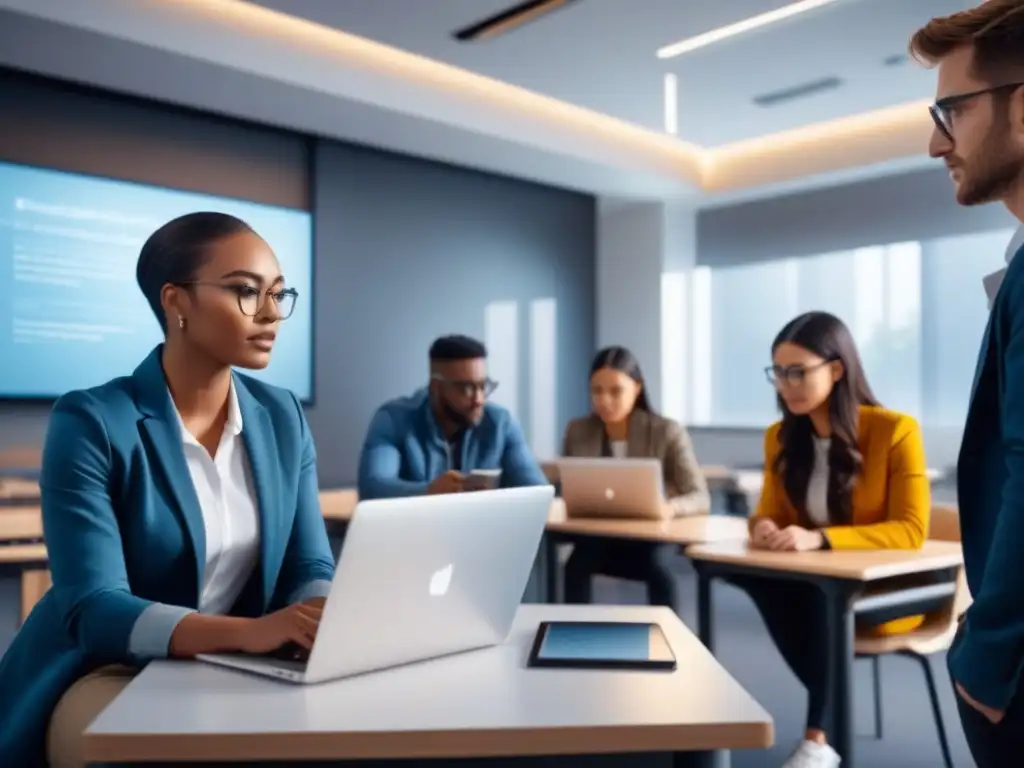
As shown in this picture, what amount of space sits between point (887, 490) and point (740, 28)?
257cm

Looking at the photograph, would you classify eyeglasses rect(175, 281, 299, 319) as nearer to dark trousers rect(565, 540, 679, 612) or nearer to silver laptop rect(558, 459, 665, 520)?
silver laptop rect(558, 459, 665, 520)

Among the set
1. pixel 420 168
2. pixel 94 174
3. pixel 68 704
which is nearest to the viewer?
pixel 68 704

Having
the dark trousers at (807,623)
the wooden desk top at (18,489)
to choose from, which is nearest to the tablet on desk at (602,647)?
the dark trousers at (807,623)

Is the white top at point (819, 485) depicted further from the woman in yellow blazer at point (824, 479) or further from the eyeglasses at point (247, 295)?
the eyeglasses at point (247, 295)

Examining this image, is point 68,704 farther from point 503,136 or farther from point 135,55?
point 503,136

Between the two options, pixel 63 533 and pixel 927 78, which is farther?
pixel 927 78

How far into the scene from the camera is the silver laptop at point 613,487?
3.25m

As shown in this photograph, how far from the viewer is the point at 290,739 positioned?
97cm

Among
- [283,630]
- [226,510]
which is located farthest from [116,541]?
[283,630]

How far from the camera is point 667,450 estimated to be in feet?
12.6

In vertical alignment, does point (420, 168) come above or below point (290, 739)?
above

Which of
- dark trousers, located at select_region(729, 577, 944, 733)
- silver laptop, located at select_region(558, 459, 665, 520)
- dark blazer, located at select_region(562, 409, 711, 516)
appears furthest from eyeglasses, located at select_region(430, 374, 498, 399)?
dark trousers, located at select_region(729, 577, 944, 733)

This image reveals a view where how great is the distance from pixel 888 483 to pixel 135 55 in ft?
11.4

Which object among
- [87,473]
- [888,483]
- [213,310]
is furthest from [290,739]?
[888,483]
